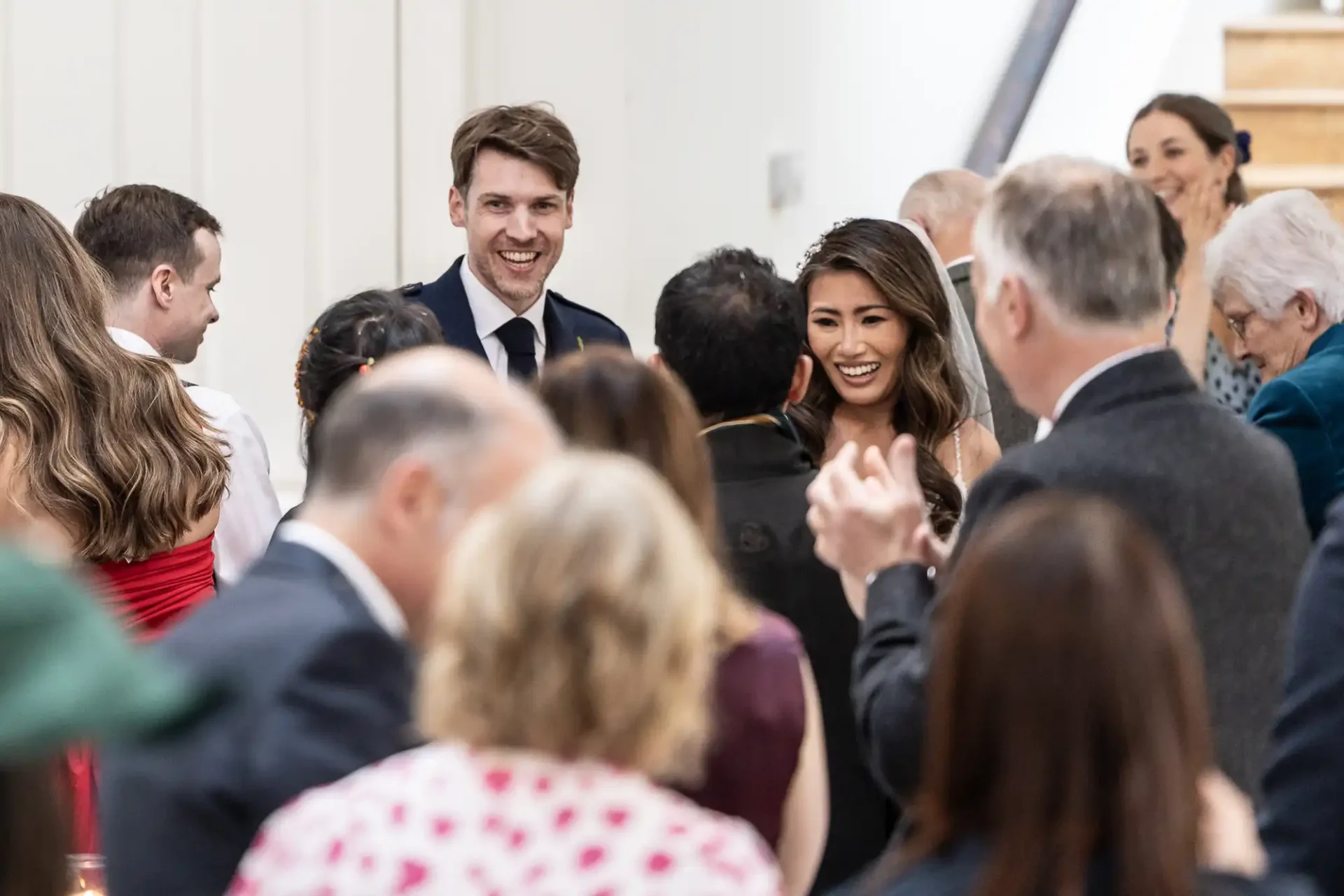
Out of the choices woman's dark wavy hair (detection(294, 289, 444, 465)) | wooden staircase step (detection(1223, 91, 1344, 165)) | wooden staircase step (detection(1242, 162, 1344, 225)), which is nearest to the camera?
woman's dark wavy hair (detection(294, 289, 444, 465))

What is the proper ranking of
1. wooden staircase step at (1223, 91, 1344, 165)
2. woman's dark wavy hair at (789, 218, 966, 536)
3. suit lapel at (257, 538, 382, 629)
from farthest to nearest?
wooden staircase step at (1223, 91, 1344, 165) < woman's dark wavy hair at (789, 218, 966, 536) < suit lapel at (257, 538, 382, 629)

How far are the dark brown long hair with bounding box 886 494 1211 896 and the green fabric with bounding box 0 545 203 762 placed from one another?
579 millimetres

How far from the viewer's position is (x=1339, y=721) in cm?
165

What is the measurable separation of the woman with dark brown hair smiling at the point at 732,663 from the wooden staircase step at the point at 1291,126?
14.5ft

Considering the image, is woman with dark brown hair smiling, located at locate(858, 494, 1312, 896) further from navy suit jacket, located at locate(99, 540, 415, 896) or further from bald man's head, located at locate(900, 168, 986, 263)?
bald man's head, located at locate(900, 168, 986, 263)

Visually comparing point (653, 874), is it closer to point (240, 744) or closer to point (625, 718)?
point (625, 718)

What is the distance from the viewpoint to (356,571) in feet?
5.27

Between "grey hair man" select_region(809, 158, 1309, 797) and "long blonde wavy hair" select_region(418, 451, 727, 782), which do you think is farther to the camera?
"grey hair man" select_region(809, 158, 1309, 797)

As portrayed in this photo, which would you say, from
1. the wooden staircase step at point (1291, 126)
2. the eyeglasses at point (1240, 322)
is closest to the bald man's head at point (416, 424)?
the eyeglasses at point (1240, 322)

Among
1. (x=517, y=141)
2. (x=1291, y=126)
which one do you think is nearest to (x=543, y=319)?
(x=517, y=141)

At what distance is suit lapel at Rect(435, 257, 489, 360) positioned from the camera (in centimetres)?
345

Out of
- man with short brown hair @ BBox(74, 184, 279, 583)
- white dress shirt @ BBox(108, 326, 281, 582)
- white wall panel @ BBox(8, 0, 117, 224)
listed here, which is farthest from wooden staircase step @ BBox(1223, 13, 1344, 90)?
white dress shirt @ BBox(108, 326, 281, 582)

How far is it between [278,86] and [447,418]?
2971mm

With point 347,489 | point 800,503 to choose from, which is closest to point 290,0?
point 800,503
